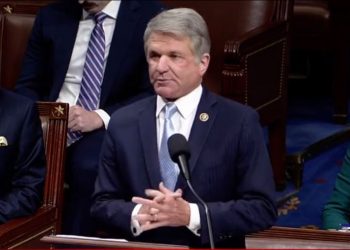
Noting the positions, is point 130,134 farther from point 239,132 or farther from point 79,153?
point 79,153

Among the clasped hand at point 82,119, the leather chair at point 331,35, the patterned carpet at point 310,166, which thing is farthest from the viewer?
the leather chair at point 331,35

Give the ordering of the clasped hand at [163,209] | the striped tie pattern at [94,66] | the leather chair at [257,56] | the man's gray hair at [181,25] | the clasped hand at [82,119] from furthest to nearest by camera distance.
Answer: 1. the leather chair at [257,56]
2. the striped tie pattern at [94,66]
3. the clasped hand at [82,119]
4. the man's gray hair at [181,25]
5. the clasped hand at [163,209]

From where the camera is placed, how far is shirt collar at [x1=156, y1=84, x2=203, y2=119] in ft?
5.41

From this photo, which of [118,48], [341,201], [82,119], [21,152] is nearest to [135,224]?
[21,152]

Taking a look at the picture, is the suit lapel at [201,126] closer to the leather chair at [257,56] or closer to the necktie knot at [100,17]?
the necktie knot at [100,17]

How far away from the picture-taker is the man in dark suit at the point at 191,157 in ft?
5.12

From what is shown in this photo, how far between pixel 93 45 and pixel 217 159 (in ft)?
2.78

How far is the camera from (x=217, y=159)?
5.26 feet

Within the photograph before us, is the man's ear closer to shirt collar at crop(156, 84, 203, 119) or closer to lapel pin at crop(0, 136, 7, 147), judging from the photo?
shirt collar at crop(156, 84, 203, 119)

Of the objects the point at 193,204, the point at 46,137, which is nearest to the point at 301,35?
the point at 46,137

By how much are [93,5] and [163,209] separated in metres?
1.00

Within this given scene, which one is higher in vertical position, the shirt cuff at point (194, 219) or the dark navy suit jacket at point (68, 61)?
the dark navy suit jacket at point (68, 61)

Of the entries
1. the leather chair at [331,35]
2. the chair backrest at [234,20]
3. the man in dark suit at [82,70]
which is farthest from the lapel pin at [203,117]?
the leather chair at [331,35]

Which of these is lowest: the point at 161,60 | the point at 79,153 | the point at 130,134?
the point at 79,153
